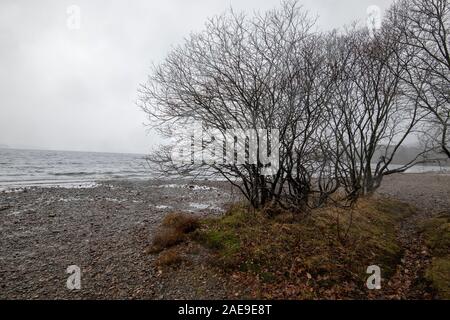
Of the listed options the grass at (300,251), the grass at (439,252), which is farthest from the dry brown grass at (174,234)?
the grass at (439,252)

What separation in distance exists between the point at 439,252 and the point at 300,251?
3662 millimetres

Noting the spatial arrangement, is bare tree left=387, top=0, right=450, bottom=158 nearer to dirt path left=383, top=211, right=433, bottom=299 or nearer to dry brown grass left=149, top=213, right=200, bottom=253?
dirt path left=383, top=211, right=433, bottom=299

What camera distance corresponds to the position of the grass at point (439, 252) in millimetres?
4500

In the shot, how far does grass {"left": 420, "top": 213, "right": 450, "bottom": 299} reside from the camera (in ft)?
14.8

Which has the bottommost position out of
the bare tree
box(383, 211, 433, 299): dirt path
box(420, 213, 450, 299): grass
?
box(383, 211, 433, 299): dirt path

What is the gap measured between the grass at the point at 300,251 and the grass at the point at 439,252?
76cm

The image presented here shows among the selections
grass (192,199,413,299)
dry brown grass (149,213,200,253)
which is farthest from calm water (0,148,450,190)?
grass (192,199,413,299)

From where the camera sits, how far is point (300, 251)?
5.92 m

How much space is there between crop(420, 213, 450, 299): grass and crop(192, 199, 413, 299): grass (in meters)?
0.76

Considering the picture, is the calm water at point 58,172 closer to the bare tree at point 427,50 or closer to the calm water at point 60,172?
the calm water at point 60,172

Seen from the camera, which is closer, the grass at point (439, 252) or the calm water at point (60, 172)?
the grass at point (439, 252)

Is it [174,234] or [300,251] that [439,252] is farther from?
[174,234]

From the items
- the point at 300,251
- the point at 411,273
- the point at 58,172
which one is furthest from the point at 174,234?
the point at 58,172
